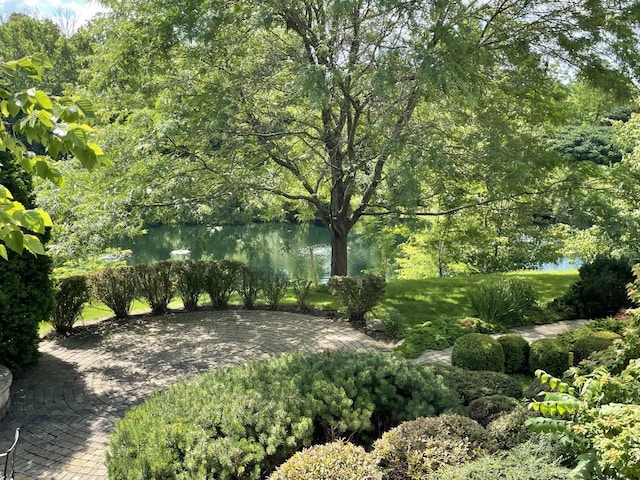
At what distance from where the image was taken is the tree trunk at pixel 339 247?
35.4ft

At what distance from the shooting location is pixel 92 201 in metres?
8.26

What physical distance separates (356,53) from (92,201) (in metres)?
4.99

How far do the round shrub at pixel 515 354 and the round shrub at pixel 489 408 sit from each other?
8.31 ft

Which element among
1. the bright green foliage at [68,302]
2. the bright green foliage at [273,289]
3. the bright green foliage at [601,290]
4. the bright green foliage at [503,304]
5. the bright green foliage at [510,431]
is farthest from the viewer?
the bright green foliage at [273,289]

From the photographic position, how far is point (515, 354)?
6879mm

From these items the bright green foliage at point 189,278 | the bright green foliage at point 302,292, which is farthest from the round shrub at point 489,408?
the bright green foliage at point 189,278

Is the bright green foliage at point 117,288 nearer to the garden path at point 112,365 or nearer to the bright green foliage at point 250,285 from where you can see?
the garden path at point 112,365

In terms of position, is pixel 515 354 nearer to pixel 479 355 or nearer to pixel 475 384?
Result: pixel 479 355

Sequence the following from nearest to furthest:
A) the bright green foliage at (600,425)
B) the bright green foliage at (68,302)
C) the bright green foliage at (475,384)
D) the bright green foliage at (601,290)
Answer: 1. the bright green foliage at (600,425)
2. the bright green foliage at (475,384)
3. the bright green foliage at (68,302)
4. the bright green foliage at (601,290)

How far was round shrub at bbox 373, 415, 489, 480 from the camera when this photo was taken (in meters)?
3.26

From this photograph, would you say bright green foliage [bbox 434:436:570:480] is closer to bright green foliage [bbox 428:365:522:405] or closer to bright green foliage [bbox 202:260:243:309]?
bright green foliage [bbox 428:365:522:405]

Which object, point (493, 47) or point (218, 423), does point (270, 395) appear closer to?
point (218, 423)

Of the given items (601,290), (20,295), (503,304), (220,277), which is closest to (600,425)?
(503,304)

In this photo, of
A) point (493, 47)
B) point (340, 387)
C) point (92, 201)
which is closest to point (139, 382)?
point (92, 201)
